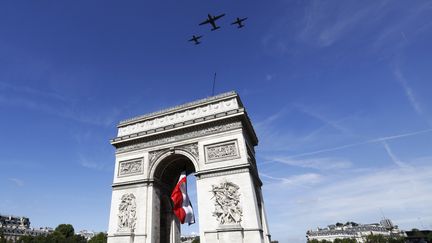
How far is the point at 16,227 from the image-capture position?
79188 mm

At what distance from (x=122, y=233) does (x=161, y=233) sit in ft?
10.6

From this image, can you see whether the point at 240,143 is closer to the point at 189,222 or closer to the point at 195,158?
the point at 195,158

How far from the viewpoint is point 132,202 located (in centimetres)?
1655

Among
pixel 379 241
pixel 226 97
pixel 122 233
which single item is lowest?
pixel 379 241

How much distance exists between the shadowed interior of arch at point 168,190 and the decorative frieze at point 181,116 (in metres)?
2.70

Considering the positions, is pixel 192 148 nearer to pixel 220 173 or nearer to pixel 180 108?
pixel 220 173

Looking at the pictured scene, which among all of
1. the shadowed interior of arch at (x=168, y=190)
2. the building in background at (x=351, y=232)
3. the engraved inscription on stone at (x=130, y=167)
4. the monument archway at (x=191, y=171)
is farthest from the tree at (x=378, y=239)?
the engraved inscription on stone at (x=130, y=167)

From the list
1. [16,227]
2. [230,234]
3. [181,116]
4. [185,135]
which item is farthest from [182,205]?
[16,227]

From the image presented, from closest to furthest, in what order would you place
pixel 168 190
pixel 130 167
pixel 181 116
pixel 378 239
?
pixel 130 167 → pixel 181 116 → pixel 168 190 → pixel 378 239

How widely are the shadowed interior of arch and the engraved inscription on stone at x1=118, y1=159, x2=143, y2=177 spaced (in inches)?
51.3

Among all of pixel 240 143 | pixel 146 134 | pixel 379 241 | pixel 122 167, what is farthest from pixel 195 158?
pixel 379 241

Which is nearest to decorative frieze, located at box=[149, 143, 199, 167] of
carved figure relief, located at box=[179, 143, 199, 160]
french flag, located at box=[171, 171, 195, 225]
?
carved figure relief, located at box=[179, 143, 199, 160]

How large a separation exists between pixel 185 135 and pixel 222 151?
304 cm

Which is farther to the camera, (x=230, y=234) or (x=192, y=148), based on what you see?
(x=192, y=148)
